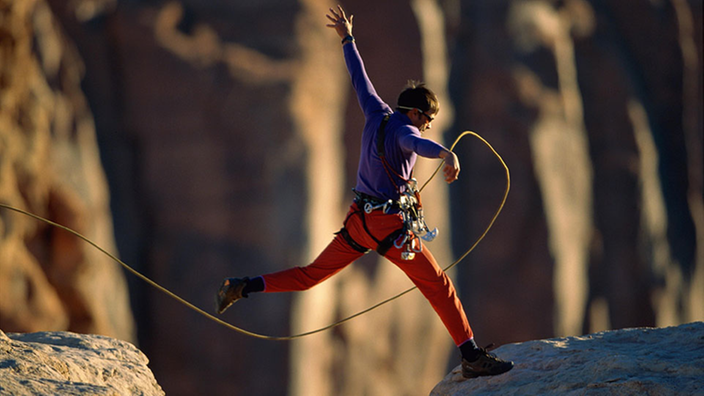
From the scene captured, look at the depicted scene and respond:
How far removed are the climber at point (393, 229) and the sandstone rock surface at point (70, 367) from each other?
0.56 m

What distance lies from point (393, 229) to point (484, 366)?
85cm

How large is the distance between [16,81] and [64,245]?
1705mm

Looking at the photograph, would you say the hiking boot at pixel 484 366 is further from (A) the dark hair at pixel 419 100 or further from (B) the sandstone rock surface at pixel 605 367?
(A) the dark hair at pixel 419 100

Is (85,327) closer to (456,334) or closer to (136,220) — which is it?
(136,220)

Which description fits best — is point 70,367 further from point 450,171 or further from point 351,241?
point 450,171

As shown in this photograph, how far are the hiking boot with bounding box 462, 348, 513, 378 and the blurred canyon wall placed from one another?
4906 millimetres

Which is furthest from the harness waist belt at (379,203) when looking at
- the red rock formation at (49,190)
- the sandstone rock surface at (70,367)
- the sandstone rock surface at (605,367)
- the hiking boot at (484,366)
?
the red rock formation at (49,190)

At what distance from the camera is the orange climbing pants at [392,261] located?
341 cm

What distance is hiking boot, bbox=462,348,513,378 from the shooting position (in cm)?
360

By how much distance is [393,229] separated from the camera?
345cm

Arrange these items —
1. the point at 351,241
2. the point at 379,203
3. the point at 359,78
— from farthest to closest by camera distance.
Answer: the point at 359,78
the point at 351,241
the point at 379,203

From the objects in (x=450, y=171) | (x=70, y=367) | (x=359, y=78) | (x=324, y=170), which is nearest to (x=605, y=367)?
(x=450, y=171)

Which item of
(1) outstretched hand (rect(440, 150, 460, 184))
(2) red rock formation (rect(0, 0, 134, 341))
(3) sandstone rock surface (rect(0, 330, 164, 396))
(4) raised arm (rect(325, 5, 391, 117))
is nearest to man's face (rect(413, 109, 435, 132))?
(4) raised arm (rect(325, 5, 391, 117))

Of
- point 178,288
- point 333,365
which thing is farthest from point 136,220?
point 333,365
